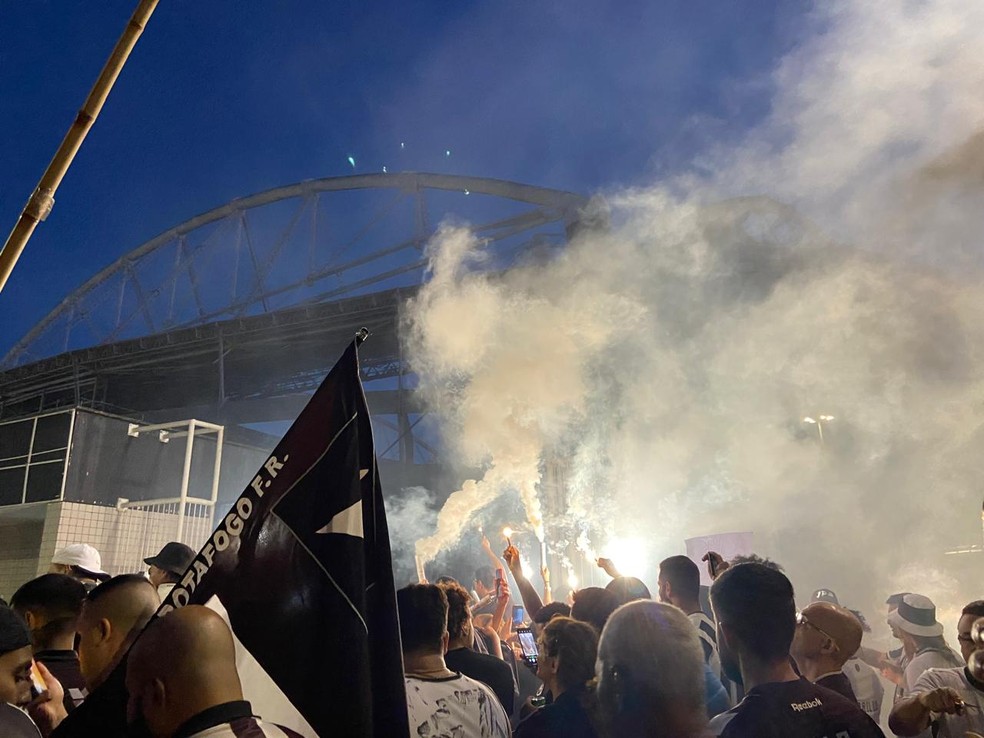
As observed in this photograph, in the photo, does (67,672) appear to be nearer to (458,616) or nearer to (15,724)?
(15,724)

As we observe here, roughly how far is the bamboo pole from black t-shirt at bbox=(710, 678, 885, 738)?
2650 millimetres

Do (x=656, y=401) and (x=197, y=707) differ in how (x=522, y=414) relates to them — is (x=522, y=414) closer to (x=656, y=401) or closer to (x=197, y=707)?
(x=656, y=401)

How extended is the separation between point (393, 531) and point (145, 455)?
328 inches

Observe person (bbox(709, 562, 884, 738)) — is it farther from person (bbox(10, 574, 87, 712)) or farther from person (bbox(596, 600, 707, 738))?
person (bbox(10, 574, 87, 712))

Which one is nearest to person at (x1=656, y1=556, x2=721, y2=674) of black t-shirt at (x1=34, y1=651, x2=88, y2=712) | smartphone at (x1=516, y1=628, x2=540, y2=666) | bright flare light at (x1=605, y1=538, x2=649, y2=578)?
smartphone at (x1=516, y1=628, x2=540, y2=666)

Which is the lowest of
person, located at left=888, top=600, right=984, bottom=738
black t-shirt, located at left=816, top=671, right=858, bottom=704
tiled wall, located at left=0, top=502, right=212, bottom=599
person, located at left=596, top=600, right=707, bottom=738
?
person, located at left=888, top=600, right=984, bottom=738

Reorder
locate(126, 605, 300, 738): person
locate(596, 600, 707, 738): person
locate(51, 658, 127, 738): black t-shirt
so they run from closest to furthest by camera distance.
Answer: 1. locate(126, 605, 300, 738): person
2. locate(51, 658, 127, 738): black t-shirt
3. locate(596, 600, 707, 738): person

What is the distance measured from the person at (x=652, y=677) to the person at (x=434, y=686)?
2.25 feet

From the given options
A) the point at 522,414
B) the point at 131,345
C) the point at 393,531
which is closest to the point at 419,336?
the point at 522,414

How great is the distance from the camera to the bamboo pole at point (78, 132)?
6.29ft

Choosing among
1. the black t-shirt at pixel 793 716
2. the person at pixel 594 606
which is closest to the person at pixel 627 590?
the person at pixel 594 606

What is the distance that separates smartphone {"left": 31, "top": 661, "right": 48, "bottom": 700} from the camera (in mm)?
2586

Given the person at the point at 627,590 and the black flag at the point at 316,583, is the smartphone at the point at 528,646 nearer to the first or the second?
the person at the point at 627,590

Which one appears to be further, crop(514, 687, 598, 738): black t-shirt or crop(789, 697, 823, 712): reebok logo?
crop(514, 687, 598, 738): black t-shirt
